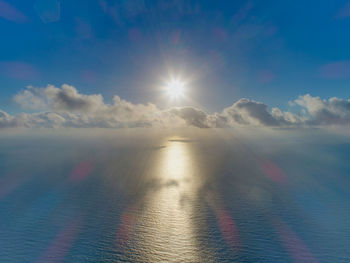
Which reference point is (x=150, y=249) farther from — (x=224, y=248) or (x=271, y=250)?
(x=271, y=250)

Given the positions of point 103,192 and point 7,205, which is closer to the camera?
point 7,205

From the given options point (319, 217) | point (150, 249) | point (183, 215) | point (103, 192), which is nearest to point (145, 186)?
point (103, 192)

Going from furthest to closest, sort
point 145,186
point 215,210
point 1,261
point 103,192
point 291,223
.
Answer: point 145,186, point 103,192, point 215,210, point 291,223, point 1,261

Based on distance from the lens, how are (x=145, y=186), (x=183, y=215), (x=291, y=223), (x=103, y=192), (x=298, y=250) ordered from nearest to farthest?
(x=298, y=250)
(x=291, y=223)
(x=183, y=215)
(x=103, y=192)
(x=145, y=186)

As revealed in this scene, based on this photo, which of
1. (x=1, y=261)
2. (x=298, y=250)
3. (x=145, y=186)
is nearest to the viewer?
(x=1, y=261)

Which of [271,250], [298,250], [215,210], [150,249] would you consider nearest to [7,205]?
[150,249]

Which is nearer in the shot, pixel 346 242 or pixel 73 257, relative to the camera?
pixel 73 257

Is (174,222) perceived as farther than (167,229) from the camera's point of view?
Yes

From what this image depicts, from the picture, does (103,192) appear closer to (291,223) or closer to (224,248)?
(224,248)

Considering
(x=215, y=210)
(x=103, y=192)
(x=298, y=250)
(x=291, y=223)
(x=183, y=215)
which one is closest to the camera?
(x=298, y=250)

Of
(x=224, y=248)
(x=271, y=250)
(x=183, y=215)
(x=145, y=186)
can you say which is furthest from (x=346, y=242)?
(x=145, y=186)
